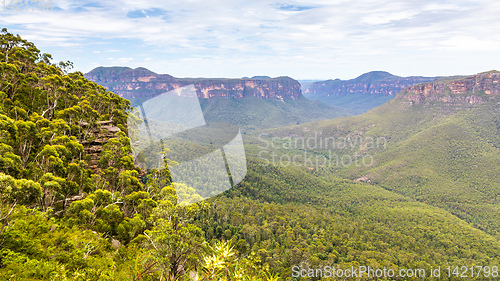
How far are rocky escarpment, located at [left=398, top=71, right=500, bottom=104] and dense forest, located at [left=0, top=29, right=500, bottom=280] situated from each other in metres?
121

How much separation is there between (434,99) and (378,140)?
5289 cm

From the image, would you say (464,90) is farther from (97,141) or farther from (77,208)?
(77,208)

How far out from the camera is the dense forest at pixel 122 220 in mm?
8289

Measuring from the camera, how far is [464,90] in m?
143

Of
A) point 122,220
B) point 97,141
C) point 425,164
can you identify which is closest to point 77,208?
point 122,220

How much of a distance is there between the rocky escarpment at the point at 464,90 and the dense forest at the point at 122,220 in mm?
120821

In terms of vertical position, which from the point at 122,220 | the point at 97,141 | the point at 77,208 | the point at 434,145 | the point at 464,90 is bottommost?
the point at 434,145

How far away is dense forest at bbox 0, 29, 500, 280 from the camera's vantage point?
326 inches

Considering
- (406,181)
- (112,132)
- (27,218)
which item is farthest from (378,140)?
(27,218)

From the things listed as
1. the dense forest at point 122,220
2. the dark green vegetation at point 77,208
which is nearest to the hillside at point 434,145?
the dense forest at point 122,220

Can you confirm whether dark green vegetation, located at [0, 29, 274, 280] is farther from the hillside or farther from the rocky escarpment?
the rocky escarpment

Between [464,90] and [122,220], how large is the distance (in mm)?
196579

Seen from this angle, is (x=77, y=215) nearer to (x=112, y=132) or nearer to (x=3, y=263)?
(x=3, y=263)

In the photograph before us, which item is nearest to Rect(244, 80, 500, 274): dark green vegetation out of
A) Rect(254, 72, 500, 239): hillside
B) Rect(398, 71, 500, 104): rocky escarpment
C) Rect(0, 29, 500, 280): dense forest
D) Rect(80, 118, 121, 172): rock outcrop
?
Rect(254, 72, 500, 239): hillside
